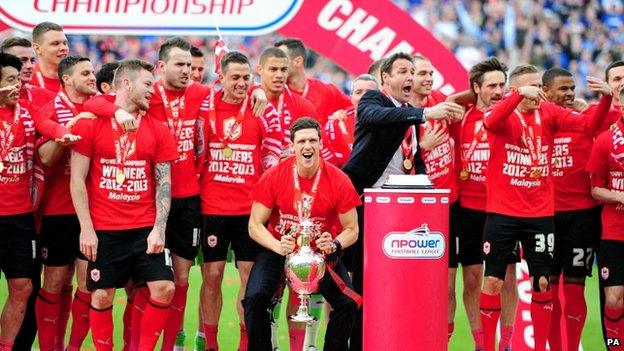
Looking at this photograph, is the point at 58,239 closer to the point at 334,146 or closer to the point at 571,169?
the point at 334,146

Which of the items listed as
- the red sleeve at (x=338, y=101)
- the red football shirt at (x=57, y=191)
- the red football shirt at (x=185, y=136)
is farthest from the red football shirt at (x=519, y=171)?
the red football shirt at (x=57, y=191)

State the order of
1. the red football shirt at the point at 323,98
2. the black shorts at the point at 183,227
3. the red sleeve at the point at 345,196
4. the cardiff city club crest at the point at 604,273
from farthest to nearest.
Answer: the red football shirt at the point at 323,98, the black shorts at the point at 183,227, the cardiff city club crest at the point at 604,273, the red sleeve at the point at 345,196

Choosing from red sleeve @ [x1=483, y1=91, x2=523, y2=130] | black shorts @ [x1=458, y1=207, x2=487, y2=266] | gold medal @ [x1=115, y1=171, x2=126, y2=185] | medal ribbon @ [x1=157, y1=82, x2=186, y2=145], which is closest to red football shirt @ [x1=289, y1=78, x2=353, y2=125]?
black shorts @ [x1=458, y1=207, x2=487, y2=266]

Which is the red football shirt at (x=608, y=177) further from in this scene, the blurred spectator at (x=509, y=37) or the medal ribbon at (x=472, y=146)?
the blurred spectator at (x=509, y=37)

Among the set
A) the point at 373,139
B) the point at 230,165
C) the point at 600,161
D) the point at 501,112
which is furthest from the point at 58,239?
the point at 600,161

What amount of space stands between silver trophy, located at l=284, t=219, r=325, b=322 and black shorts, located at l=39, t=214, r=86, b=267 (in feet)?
6.22

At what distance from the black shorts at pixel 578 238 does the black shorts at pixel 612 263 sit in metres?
0.43

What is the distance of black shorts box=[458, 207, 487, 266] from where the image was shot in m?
10.5

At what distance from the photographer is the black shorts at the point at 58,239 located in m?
9.66

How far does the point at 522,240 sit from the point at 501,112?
3.29 feet

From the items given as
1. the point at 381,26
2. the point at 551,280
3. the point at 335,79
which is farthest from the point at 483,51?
the point at 551,280

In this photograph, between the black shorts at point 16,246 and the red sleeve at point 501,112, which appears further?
the red sleeve at point 501,112

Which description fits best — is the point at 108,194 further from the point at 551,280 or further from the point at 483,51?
the point at 483,51

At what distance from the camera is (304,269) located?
845 cm
